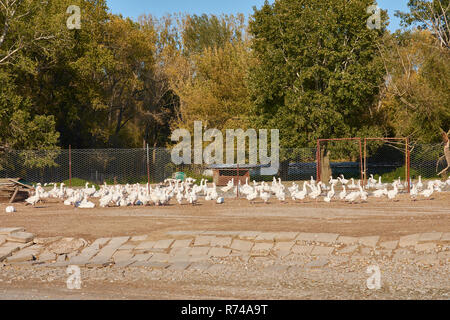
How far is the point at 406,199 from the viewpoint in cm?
2253

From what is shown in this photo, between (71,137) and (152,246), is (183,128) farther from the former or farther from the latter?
(152,246)

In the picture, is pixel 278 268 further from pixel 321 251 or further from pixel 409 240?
pixel 409 240

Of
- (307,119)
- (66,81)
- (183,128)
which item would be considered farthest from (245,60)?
(66,81)

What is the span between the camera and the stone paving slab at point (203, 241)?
40.2 feet

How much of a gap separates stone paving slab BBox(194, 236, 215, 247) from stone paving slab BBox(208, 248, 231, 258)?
440 mm

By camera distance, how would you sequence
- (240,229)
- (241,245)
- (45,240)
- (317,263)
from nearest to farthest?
(317,263), (241,245), (45,240), (240,229)

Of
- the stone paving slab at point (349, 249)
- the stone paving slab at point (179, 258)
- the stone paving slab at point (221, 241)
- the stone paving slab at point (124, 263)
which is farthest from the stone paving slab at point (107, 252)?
the stone paving slab at point (349, 249)

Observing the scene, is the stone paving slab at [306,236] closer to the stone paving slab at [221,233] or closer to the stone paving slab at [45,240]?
the stone paving slab at [221,233]

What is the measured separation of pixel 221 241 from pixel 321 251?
7.21ft

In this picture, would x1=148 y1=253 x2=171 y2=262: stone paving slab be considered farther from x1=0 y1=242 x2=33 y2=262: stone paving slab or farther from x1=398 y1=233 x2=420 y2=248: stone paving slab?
x1=398 y1=233 x2=420 y2=248: stone paving slab

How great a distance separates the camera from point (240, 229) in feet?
46.0

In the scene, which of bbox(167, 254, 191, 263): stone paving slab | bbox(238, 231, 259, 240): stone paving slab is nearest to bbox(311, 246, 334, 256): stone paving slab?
bbox(238, 231, 259, 240): stone paving slab

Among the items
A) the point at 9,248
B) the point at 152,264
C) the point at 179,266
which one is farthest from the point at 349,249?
the point at 9,248

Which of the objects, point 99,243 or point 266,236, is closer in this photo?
point 266,236
